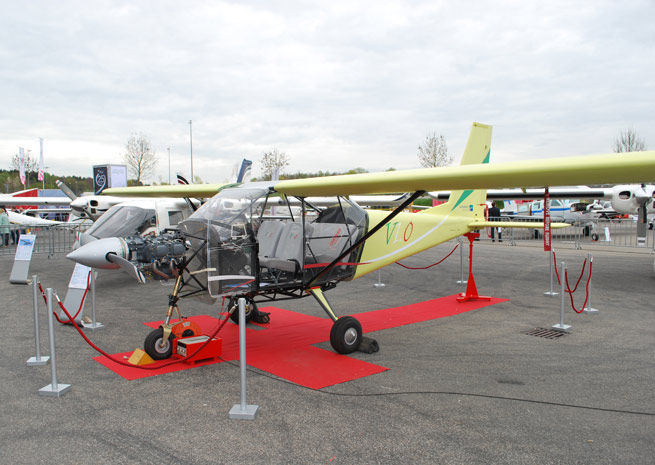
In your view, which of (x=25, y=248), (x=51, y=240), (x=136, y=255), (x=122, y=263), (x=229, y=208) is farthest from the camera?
(x=51, y=240)

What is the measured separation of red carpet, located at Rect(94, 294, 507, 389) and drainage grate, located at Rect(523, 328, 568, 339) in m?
1.56

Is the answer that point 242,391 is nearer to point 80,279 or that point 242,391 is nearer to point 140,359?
point 140,359

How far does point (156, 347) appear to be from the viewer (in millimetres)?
5363

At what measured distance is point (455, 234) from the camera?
8.41 m

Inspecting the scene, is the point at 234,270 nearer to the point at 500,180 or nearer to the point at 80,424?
the point at 80,424

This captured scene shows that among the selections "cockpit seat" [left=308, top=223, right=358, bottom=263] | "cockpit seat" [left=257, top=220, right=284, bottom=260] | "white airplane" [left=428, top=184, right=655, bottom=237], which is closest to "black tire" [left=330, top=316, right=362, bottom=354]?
"cockpit seat" [left=308, top=223, right=358, bottom=263]

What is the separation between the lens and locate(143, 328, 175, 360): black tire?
5.32 metres

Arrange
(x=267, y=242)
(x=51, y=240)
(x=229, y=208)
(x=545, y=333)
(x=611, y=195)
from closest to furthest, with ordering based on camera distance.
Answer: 1. (x=229, y=208)
2. (x=267, y=242)
3. (x=545, y=333)
4. (x=611, y=195)
5. (x=51, y=240)

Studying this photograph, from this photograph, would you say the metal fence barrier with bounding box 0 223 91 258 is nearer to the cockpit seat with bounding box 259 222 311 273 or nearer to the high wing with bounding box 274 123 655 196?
the cockpit seat with bounding box 259 222 311 273

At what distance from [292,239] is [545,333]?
4.04 metres

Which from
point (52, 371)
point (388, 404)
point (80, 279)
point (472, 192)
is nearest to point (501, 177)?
point (388, 404)

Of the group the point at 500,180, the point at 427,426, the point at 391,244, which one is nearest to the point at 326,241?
the point at 391,244

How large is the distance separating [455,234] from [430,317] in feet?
5.42

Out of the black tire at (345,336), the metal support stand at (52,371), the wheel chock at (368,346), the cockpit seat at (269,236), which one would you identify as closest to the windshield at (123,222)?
the cockpit seat at (269,236)
